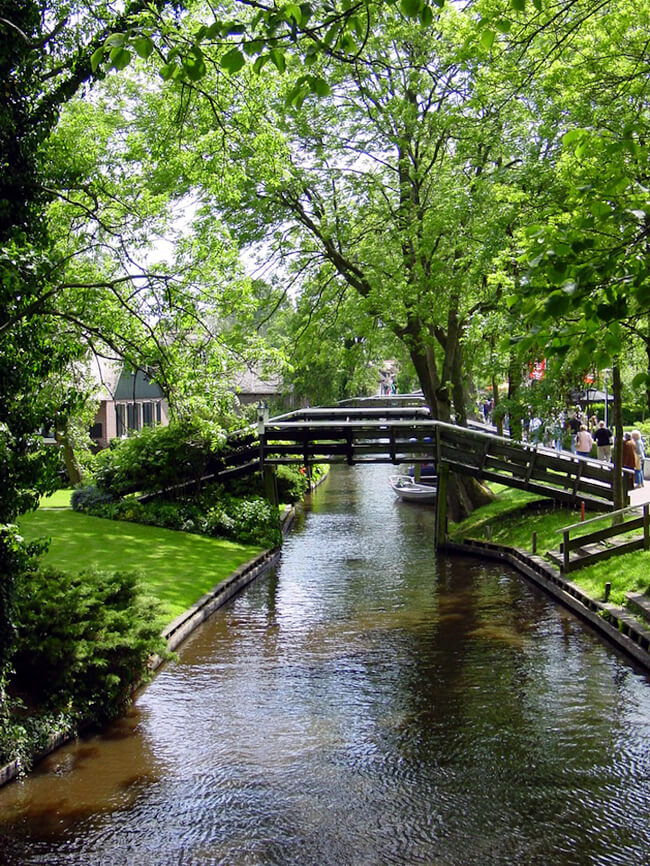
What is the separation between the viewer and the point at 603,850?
30.2 ft

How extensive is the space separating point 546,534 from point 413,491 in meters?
12.6

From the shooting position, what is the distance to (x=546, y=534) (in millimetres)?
24469

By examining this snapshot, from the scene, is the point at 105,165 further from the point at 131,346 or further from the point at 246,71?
the point at 131,346

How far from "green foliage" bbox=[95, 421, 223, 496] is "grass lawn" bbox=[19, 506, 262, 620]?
1.88 m

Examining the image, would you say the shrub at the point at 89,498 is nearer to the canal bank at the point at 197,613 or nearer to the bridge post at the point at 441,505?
the canal bank at the point at 197,613

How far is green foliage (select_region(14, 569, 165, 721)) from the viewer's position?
39.3 ft

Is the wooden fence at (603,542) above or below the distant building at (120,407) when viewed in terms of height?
below

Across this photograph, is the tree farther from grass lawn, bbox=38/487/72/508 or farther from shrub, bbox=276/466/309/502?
grass lawn, bbox=38/487/72/508

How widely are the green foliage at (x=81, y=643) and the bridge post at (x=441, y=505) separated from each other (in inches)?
574

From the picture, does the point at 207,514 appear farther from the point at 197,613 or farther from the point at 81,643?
the point at 81,643

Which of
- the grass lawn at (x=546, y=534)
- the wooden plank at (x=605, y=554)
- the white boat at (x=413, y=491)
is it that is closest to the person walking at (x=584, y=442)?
the grass lawn at (x=546, y=534)

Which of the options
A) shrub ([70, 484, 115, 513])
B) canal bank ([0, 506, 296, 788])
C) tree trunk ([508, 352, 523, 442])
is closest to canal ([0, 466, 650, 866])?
canal bank ([0, 506, 296, 788])

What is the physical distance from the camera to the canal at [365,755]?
9.41 m

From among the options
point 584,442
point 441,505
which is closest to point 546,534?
point 441,505
